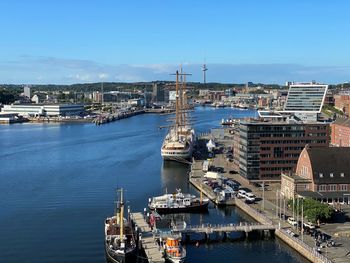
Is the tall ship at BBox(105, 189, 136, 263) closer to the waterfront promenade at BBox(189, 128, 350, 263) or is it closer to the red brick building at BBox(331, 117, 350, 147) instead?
the waterfront promenade at BBox(189, 128, 350, 263)

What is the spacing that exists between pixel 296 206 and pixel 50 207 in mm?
16341

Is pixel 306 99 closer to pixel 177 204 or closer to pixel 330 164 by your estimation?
pixel 330 164

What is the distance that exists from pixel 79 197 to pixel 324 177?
56.5ft

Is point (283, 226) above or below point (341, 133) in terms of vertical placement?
below

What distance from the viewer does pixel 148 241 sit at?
30.0 meters

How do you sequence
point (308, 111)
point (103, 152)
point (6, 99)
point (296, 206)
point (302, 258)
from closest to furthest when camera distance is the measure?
point (302, 258) → point (296, 206) → point (103, 152) → point (308, 111) → point (6, 99)

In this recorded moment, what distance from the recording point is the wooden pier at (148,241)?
27641 millimetres

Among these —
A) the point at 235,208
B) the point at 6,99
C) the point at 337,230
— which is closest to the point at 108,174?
the point at 235,208

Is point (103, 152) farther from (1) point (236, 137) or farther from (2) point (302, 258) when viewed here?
(2) point (302, 258)

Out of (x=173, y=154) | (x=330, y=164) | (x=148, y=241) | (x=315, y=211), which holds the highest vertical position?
(x=330, y=164)

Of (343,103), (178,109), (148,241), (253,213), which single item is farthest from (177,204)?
(343,103)

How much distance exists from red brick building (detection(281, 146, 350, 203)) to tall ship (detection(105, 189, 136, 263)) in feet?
40.2

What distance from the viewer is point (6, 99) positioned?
164000mm

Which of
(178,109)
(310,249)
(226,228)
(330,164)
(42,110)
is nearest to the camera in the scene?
(310,249)
